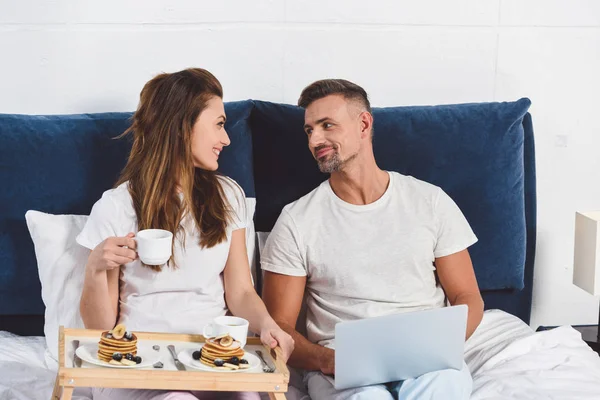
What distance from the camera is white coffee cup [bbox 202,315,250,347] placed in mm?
1845

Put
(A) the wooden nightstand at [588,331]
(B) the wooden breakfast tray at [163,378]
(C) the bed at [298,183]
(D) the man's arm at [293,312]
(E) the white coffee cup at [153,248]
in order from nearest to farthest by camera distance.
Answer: (B) the wooden breakfast tray at [163,378], (E) the white coffee cup at [153,248], (D) the man's arm at [293,312], (C) the bed at [298,183], (A) the wooden nightstand at [588,331]

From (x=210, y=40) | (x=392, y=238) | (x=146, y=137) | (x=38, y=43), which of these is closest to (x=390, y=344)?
(x=392, y=238)

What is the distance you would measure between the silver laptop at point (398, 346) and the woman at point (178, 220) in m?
0.24

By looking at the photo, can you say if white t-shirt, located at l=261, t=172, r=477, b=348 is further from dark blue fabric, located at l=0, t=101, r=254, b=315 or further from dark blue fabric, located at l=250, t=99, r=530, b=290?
dark blue fabric, located at l=0, t=101, r=254, b=315

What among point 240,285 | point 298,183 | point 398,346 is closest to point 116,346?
point 240,285

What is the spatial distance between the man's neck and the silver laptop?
546mm

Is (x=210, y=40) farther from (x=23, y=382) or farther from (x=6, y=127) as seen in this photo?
(x=23, y=382)

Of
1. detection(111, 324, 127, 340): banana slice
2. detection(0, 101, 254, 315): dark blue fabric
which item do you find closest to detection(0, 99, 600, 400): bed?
detection(0, 101, 254, 315): dark blue fabric

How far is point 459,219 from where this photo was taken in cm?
247

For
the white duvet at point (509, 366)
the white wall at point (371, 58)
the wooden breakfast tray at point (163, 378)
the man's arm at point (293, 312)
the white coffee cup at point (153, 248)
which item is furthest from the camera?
the white wall at point (371, 58)

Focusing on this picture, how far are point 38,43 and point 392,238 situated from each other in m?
1.25

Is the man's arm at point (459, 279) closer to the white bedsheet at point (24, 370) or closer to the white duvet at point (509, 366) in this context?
the white duvet at point (509, 366)

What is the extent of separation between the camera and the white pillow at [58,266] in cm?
235

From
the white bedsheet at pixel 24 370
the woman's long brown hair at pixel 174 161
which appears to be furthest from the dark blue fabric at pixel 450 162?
the white bedsheet at pixel 24 370
